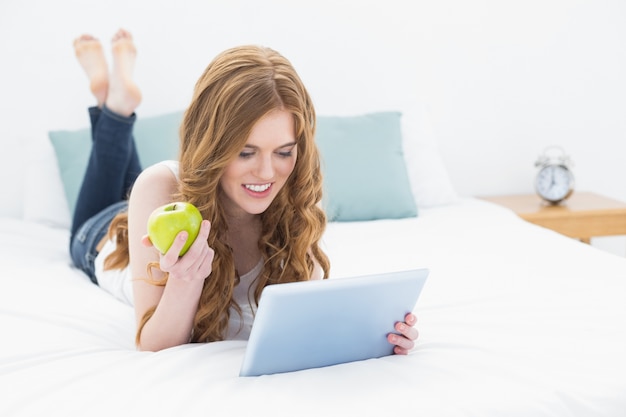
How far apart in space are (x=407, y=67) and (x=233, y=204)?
178cm

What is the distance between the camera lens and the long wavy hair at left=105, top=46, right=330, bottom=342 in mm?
1287

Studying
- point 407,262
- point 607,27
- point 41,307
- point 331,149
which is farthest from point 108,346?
point 607,27

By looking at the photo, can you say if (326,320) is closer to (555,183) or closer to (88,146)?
(88,146)

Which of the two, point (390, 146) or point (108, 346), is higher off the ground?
point (390, 146)

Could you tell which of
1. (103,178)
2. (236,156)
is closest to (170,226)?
(236,156)

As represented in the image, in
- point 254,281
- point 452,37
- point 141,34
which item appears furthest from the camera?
point 452,37

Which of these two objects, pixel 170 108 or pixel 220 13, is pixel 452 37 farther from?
pixel 170 108

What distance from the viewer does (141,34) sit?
2801 millimetres

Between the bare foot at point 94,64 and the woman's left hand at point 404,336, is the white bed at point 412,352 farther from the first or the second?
the bare foot at point 94,64

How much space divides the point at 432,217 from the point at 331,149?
44 centimetres

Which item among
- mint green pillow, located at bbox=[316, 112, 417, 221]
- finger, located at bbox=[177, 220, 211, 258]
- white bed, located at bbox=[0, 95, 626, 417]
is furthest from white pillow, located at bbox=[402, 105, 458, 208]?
finger, located at bbox=[177, 220, 211, 258]

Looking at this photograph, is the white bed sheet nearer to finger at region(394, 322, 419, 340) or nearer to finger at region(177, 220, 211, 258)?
finger at region(394, 322, 419, 340)

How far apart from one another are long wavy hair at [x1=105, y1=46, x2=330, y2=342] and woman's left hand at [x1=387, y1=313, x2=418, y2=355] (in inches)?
13.1

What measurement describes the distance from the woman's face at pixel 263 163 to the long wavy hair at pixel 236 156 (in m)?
0.02
